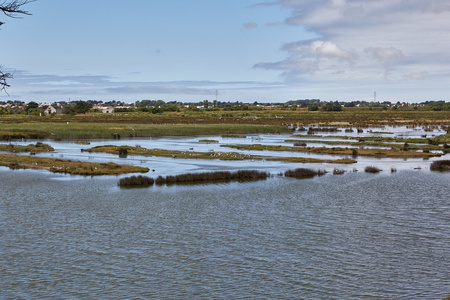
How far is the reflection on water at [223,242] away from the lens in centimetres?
1944

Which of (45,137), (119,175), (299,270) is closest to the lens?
(299,270)

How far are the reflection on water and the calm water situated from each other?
2.4 inches

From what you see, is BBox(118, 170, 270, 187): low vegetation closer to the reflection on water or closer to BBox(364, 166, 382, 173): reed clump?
the reflection on water

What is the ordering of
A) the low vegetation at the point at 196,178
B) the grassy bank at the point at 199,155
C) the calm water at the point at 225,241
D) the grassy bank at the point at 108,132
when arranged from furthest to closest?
the grassy bank at the point at 108,132 < the grassy bank at the point at 199,155 < the low vegetation at the point at 196,178 < the calm water at the point at 225,241

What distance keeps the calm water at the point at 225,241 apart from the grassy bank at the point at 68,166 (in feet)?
18.3

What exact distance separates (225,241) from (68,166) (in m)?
29.8

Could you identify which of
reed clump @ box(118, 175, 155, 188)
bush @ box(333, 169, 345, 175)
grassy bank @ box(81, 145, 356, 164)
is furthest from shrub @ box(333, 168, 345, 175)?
reed clump @ box(118, 175, 155, 188)

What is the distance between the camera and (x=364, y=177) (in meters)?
47.4

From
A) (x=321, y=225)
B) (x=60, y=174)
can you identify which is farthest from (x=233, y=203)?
(x=60, y=174)

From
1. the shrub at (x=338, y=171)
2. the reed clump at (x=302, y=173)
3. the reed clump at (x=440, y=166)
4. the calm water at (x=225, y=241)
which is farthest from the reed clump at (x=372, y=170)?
the calm water at (x=225, y=241)

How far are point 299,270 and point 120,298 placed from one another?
7315mm

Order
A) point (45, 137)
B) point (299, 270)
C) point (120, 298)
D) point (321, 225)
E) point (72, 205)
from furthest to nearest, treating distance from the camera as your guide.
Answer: point (45, 137) < point (72, 205) < point (321, 225) < point (299, 270) < point (120, 298)

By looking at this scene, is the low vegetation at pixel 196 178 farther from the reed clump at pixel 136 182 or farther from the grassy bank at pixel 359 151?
the grassy bank at pixel 359 151

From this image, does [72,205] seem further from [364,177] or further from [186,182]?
[364,177]
